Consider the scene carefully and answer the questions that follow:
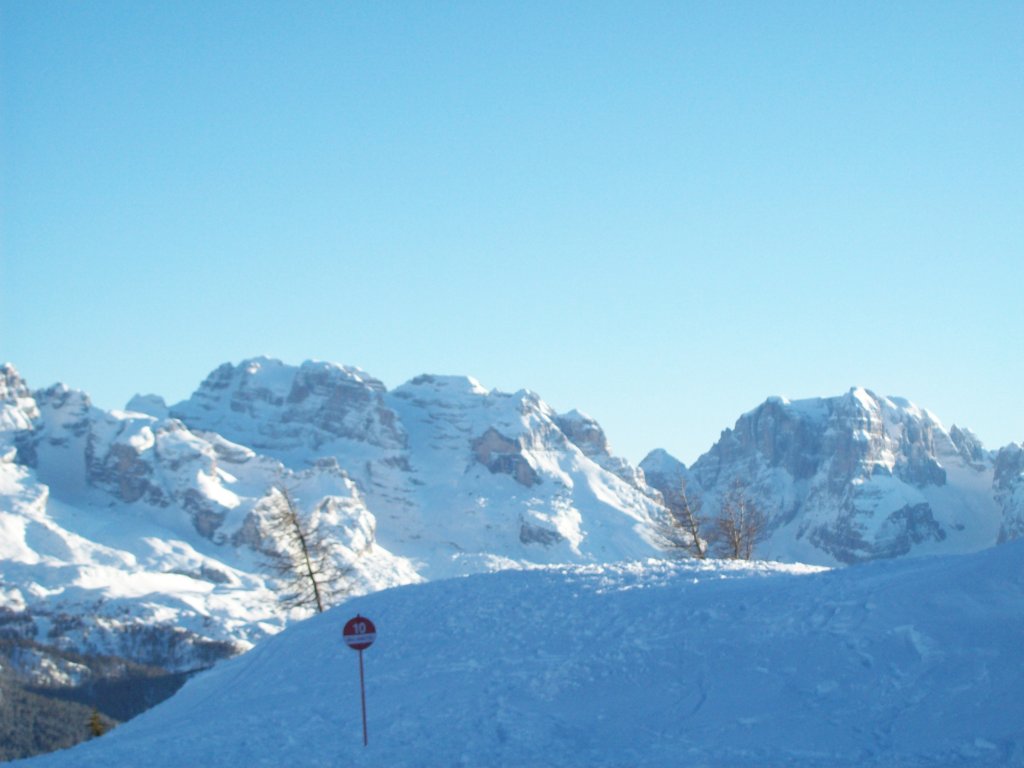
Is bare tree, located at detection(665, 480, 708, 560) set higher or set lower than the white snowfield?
higher

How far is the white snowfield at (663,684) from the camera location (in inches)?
788

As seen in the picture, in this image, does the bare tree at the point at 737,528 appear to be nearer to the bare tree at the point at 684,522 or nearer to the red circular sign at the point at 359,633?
the bare tree at the point at 684,522

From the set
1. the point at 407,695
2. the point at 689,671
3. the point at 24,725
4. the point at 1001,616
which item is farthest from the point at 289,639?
the point at 24,725

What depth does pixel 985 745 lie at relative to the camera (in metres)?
18.4

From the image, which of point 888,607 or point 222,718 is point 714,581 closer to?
point 888,607

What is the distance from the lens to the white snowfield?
20.0 meters

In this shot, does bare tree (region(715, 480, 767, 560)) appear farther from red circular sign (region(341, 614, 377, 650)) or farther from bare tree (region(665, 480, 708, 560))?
red circular sign (region(341, 614, 377, 650))

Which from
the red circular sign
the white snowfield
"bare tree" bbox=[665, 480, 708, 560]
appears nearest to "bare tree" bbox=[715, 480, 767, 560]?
"bare tree" bbox=[665, 480, 708, 560]

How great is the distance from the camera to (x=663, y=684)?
2362 cm

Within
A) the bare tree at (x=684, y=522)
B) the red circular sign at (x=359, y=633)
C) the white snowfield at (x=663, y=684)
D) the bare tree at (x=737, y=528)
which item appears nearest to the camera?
the white snowfield at (x=663, y=684)

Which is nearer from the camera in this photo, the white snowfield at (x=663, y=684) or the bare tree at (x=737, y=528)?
the white snowfield at (x=663, y=684)

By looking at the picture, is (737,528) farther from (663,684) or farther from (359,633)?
(359,633)

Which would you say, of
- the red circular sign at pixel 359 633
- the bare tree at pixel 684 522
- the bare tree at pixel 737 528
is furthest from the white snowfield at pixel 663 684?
the bare tree at pixel 684 522

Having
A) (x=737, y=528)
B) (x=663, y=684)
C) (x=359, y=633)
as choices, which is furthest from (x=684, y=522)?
(x=359, y=633)
